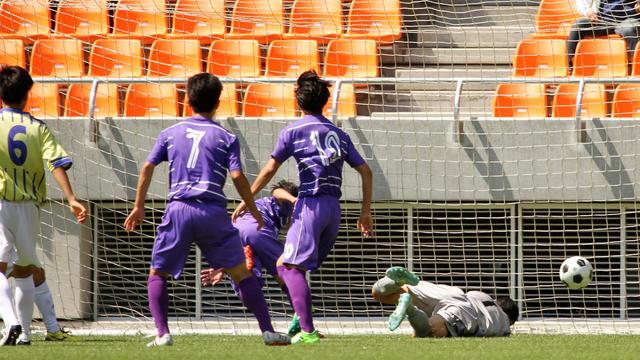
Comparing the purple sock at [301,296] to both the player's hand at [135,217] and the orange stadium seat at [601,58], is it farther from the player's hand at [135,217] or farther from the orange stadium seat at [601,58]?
the orange stadium seat at [601,58]

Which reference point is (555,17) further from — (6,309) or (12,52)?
(6,309)

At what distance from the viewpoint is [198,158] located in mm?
8414

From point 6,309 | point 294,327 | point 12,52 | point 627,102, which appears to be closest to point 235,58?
point 12,52

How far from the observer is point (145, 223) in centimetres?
1331

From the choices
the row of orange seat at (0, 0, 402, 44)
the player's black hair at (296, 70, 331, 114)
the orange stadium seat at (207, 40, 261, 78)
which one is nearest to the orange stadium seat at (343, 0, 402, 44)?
the row of orange seat at (0, 0, 402, 44)

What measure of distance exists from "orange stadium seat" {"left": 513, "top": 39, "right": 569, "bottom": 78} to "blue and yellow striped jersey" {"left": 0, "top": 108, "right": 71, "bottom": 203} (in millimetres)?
6487

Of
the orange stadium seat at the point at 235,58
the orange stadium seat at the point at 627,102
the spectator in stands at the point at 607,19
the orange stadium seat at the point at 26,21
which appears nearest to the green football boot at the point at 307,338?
the orange stadium seat at the point at 627,102

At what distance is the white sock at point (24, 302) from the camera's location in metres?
8.75

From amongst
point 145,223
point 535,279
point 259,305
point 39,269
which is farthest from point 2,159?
point 535,279

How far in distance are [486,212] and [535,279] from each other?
891 mm

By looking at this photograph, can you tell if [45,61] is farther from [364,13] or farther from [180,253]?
[180,253]

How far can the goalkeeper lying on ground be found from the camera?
1014 cm

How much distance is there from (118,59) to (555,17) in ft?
16.6

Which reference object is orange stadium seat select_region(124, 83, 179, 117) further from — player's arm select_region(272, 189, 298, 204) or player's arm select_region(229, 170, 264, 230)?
player's arm select_region(229, 170, 264, 230)
